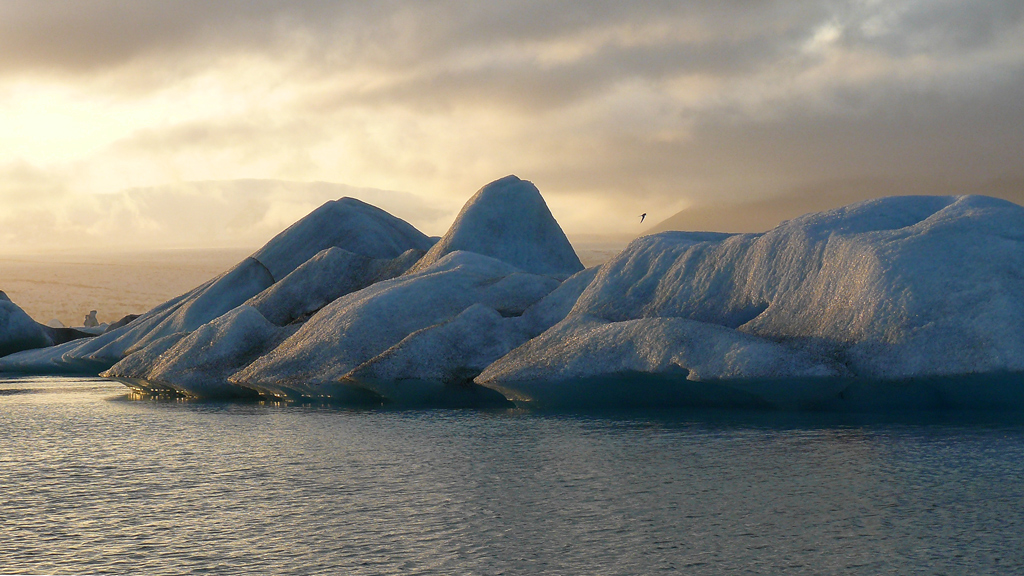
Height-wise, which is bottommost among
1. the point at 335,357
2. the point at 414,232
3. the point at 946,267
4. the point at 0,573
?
the point at 0,573

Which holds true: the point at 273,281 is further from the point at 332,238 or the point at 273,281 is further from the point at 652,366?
the point at 652,366

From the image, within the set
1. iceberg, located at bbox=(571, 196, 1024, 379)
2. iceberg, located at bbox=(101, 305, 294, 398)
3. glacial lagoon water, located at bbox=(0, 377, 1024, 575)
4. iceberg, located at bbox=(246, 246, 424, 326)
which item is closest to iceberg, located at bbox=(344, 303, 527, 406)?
iceberg, located at bbox=(571, 196, 1024, 379)

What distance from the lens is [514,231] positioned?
51500 millimetres

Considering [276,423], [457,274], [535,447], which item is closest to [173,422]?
[276,423]

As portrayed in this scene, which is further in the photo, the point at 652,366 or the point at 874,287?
the point at 652,366

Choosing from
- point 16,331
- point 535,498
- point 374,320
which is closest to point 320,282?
point 374,320

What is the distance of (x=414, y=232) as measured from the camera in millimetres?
66812

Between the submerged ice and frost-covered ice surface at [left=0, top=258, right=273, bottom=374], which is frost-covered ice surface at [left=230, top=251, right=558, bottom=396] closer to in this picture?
the submerged ice

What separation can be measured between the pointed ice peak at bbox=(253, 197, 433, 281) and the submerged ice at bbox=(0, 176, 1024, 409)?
20.6m

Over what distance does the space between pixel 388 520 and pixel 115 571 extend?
2.97 m

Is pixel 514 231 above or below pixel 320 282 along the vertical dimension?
above

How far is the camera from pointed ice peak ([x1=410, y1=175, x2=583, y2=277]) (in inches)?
1924

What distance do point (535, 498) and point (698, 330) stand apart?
10.1 m

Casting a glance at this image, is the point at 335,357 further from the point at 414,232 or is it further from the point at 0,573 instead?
the point at 414,232
